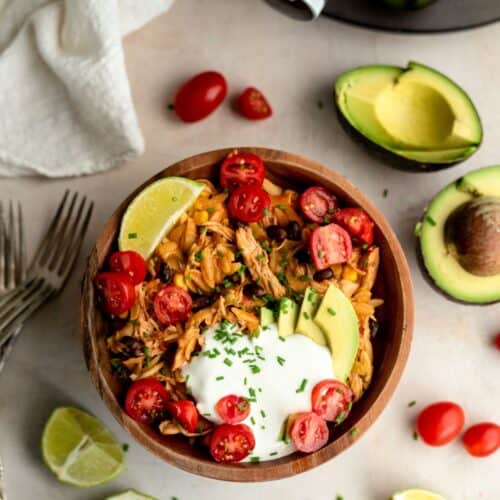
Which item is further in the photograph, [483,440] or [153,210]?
[483,440]

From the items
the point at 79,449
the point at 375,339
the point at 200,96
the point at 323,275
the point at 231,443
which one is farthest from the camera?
the point at 200,96

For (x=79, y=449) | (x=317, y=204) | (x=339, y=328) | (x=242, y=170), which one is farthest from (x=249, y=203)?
(x=79, y=449)

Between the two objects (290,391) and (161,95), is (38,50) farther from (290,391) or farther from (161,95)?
(290,391)

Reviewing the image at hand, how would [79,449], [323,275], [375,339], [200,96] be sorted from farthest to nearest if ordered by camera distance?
[200,96] → [79,449] → [375,339] → [323,275]

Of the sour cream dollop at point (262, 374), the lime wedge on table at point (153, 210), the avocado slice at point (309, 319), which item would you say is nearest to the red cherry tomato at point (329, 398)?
the sour cream dollop at point (262, 374)

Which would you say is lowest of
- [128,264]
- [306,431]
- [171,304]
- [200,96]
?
[306,431]

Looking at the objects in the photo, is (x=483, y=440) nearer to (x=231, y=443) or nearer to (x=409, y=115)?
(x=231, y=443)

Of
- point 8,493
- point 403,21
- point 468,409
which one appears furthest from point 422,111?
point 8,493

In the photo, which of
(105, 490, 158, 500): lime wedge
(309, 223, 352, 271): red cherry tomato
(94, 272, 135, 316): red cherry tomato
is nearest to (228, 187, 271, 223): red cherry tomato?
(309, 223, 352, 271): red cherry tomato
